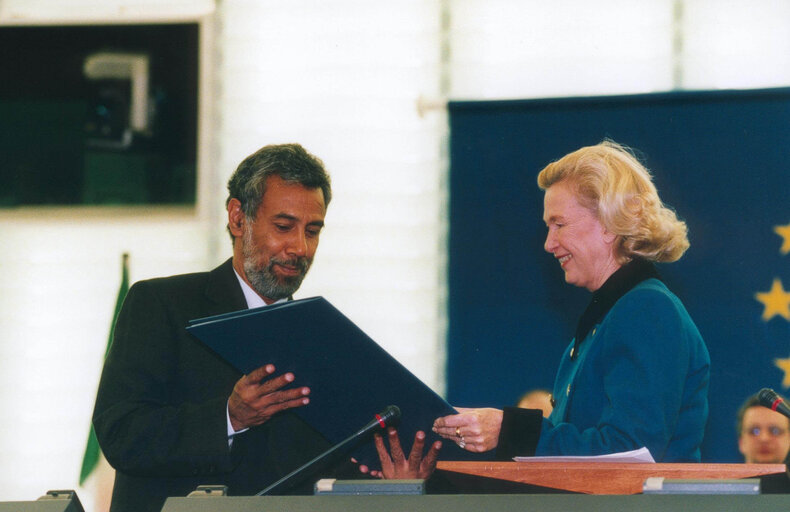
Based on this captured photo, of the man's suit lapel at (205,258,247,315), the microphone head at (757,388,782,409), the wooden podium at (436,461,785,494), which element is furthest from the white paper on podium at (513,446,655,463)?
the man's suit lapel at (205,258,247,315)

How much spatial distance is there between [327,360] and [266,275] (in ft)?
1.98

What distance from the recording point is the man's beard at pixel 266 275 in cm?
244

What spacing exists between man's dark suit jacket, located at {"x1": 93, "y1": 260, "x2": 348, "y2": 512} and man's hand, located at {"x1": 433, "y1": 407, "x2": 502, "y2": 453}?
407mm

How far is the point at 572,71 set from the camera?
4078 millimetres

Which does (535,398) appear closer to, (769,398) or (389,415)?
(389,415)

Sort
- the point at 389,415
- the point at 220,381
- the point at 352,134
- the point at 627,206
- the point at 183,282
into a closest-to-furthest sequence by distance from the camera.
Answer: the point at 389,415, the point at 627,206, the point at 220,381, the point at 183,282, the point at 352,134

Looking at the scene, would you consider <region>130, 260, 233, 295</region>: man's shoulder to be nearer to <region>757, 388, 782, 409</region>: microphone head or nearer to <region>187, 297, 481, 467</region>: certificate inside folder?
<region>187, 297, 481, 467</region>: certificate inside folder

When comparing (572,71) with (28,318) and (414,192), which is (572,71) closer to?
(414,192)

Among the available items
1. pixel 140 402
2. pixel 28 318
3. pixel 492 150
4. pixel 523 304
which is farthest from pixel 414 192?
pixel 140 402

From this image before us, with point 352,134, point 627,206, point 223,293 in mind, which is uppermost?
point 352,134

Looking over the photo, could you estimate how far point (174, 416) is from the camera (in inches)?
83.0

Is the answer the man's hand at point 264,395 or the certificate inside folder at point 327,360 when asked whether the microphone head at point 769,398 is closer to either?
the certificate inside folder at point 327,360

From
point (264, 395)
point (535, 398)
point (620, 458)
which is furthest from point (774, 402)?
point (535, 398)

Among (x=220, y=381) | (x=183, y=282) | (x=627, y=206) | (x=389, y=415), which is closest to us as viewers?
(x=389, y=415)
